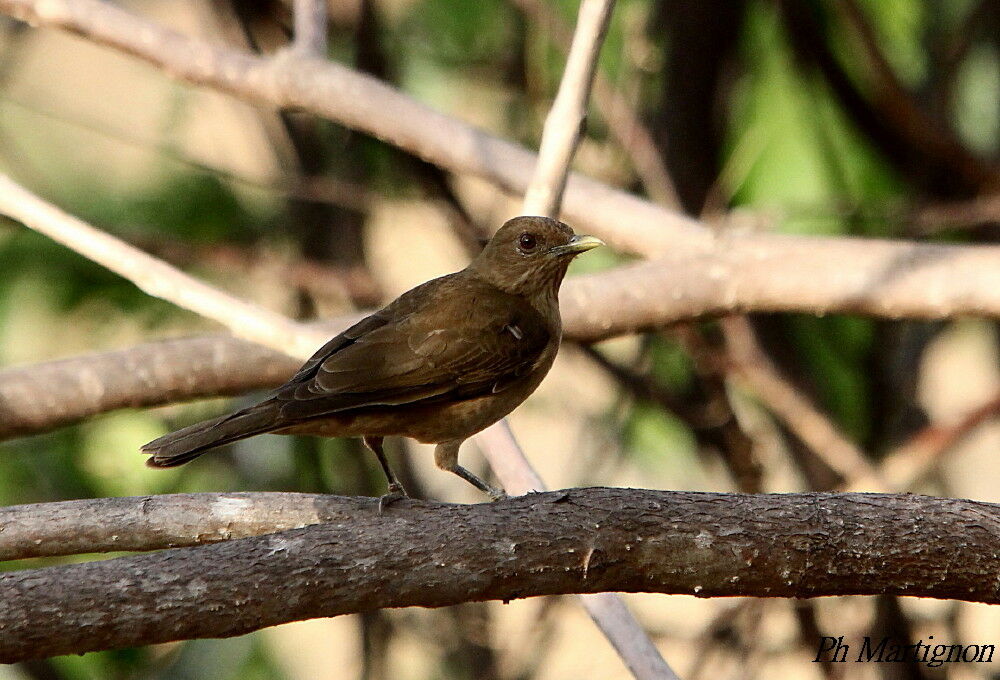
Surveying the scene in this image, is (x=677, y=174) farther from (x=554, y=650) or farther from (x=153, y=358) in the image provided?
(x=153, y=358)

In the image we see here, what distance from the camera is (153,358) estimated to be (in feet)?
13.0

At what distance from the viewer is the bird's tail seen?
291 cm

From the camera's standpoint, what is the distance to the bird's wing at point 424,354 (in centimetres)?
310

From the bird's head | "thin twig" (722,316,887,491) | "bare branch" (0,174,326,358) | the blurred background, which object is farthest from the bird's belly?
"thin twig" (722,316,887,491)

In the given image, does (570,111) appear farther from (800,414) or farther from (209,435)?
(800,414)

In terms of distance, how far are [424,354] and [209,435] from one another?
25.0 inches

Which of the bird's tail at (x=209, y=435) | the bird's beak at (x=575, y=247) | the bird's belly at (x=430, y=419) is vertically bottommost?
the bird's tail at (x=209, y=435)

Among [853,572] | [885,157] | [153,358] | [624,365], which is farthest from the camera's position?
[624,365]

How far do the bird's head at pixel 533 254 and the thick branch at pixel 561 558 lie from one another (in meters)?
1.10

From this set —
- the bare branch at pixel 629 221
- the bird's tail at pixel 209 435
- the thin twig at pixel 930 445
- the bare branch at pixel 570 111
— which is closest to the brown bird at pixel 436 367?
the bird's tail at pixel 209 435

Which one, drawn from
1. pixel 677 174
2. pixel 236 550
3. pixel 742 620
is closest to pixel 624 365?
pixel 677 174

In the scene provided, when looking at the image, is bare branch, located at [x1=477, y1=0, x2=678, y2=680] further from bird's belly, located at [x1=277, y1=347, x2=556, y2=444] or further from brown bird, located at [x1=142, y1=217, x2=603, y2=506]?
bird's belly, located at [x1=277, y1=347, x2=556, y2=444]

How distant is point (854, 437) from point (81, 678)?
339 cm

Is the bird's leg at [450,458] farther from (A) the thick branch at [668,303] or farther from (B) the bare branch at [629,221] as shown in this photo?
(B) the bare branch at [629,221]
